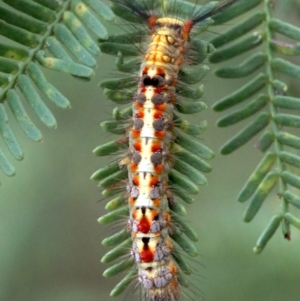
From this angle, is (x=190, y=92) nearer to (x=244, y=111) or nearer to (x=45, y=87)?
(x=244, y=111)

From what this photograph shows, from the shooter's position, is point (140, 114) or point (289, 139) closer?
point (289, 139)

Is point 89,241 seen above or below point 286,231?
above

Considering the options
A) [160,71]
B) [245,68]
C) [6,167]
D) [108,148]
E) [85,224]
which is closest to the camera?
[6,167]

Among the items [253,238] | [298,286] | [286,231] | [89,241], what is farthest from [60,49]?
[89,241]

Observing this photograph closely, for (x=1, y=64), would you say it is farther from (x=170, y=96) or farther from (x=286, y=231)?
(x=286, y=231)

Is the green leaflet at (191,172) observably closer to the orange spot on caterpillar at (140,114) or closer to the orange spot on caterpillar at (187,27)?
the orange spot on caterpillar at (140,114)

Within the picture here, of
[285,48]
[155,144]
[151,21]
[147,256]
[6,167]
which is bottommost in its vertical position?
[147,256]

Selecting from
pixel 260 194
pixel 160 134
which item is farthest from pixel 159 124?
pixel 260 194
